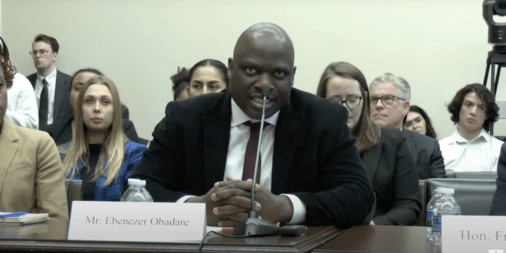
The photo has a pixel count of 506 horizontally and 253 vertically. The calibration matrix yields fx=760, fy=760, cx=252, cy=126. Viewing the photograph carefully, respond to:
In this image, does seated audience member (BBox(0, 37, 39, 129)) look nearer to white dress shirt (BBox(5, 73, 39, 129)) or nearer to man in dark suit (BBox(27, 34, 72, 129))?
white dress shirt (BBox(5, 73, 39, 129))

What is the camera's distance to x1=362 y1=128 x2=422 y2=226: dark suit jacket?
10.9 ft

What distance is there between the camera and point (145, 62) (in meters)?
7.28

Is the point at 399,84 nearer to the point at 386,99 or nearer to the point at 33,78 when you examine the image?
the point at 386,99

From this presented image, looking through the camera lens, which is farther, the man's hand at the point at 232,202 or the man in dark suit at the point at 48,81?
the man in dark suit at the point at 48,81

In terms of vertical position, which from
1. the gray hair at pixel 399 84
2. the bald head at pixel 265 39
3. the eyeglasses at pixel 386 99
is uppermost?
the gray hair at pixel 399 84

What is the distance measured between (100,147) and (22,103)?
741 mm

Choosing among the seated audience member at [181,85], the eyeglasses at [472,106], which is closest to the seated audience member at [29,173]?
the seated audience member at [181,85]

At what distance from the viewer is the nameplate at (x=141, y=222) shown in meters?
1.73

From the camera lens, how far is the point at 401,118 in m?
4.68

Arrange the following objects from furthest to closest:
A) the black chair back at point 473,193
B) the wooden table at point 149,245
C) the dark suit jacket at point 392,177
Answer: the dark suit jacket at point 392,177
the black chair back at point 473,193
the wooden table at point 149,245

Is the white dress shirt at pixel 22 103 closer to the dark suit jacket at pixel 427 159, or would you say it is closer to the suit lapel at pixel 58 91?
the dark suit jacket at pixel 427 159

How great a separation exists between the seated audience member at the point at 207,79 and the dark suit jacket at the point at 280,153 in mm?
1848

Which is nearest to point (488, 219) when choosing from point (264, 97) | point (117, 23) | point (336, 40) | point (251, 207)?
point (251, 207)

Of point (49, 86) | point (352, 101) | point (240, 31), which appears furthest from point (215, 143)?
point (49, 86)
